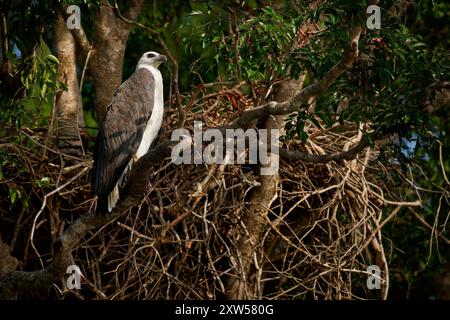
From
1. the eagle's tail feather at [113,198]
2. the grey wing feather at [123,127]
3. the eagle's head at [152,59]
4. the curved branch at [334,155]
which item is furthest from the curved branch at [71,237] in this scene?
the eagle's head at [152,59]

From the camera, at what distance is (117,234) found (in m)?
7.12

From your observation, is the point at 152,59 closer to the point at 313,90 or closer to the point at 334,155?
the point at 334,155

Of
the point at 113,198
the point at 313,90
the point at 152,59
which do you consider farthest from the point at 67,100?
the point at 313,90

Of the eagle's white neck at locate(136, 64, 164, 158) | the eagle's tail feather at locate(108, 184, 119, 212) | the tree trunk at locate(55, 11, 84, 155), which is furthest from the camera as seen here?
the tree trunk at locate(55, 11, 84, 155)

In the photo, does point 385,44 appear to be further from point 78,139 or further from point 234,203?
point 78,139

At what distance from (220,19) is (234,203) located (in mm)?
1391

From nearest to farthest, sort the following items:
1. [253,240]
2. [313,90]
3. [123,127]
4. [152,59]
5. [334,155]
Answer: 1. [313,90]
2. [334,155]
3. [253,240]
4. [123,127]
5. [152,59]

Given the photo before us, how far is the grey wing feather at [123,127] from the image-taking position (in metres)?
6.79

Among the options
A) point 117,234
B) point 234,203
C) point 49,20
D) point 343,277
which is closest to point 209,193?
point 234,203

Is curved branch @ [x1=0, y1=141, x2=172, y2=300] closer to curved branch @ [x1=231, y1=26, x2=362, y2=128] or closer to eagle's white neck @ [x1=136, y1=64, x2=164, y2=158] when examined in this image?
curved branch @ [x1=231, y1=26, x2=362, y2=128]

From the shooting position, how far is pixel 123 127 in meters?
7.21

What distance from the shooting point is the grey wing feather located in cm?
679

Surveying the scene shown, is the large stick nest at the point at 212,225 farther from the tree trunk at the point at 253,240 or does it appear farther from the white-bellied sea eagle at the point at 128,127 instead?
the white-bellied sea eagle at the point at 128,127

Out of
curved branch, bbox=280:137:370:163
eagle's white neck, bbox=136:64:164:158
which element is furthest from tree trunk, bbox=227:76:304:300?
eagle's white neck, bbox=136:64:164:158
